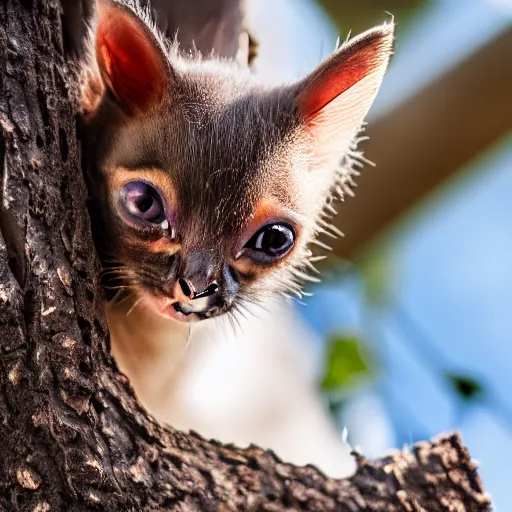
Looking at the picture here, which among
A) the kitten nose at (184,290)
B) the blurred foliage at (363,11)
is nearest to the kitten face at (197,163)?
the kitten nose at (184,290)

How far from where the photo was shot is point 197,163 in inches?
34.5

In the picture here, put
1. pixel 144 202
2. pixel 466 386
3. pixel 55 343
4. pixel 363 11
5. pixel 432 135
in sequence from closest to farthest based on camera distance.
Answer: pixel 55 343
pixel 144 202
pixel 363 11
pixel 466 386
pixel 432 135

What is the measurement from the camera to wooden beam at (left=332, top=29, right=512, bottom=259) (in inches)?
56.6

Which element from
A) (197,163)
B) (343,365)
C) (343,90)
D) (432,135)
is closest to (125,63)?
(197,163)

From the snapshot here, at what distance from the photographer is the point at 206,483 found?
857 mm

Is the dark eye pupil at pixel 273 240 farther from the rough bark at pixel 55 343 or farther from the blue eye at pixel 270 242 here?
the rough bark at pixel 55 343

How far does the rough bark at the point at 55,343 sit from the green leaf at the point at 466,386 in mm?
577

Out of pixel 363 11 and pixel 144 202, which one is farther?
pixel 363 11

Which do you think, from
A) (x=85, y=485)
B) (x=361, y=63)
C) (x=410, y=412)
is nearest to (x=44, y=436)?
(x=85, y=485)

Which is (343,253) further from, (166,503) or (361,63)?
(166,503)

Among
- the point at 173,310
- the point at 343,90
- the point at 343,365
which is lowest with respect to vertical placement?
the point at 343,365

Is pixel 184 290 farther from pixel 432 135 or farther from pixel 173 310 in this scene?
pixel 432 135

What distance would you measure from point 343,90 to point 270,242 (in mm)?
218

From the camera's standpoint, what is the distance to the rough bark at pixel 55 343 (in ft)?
2.36
